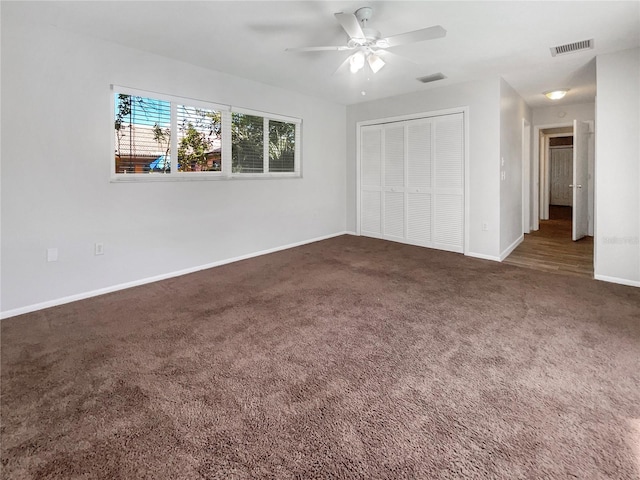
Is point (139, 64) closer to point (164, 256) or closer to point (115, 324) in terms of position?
point (164, 256)

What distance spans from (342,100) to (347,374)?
202 inches

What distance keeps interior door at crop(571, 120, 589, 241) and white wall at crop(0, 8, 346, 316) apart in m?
5.00

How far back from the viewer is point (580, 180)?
5.80 meters

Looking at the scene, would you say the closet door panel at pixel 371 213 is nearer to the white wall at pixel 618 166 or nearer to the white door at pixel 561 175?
the white wall at pixel 618 166

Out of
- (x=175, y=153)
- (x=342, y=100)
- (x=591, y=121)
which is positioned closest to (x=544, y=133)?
(x=591, y=121)

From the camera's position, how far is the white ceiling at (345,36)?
2857 mm

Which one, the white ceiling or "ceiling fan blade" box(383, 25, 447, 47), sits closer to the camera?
"ceiling fan blade" box(383, 25, 447, 47)

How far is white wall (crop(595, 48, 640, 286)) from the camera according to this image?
3.71 m

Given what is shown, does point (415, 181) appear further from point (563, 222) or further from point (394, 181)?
point (563, 222)

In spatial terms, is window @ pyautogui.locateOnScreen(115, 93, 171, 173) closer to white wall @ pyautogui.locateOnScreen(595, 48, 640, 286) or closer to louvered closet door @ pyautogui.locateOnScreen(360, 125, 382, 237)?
louvered closet door @ pyautogui.locateOnScreen(360, 125, 382, 237)

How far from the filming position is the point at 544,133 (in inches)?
301

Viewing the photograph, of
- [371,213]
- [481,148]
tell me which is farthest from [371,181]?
[481,148]

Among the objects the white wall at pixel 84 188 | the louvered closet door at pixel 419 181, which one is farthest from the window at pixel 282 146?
the louvered closet door at pixel 419 181

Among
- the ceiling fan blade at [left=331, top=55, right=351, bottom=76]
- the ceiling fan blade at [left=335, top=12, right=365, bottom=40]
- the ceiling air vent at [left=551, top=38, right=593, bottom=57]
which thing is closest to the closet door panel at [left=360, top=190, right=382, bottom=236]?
the ceiling fan blade at [left=331, top=55, right=351, bottom=76]
